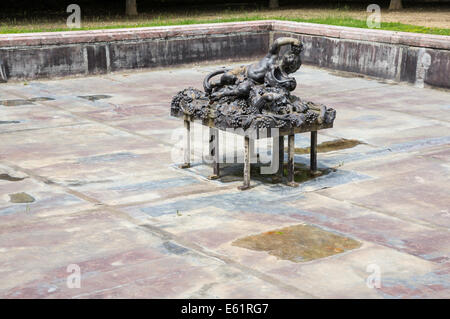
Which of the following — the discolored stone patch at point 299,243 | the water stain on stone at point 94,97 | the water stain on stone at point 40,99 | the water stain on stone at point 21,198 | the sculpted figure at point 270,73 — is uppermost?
the sculpted figure at point 270,73

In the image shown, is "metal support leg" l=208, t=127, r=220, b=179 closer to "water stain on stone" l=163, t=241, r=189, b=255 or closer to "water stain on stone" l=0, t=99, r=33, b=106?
"water stain on stone" l=163, t=241, r=189, b=255

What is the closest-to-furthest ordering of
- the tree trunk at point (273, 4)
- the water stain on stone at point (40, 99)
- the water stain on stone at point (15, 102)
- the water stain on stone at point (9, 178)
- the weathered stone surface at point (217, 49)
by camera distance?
the water stain on stone at point (9, 178) → the water stain on stone at point (15, 102) → the water stain on stone at point (40, 99) → the weathered stone surface at point (217, 49) → the tree trunk at point (273, 4)

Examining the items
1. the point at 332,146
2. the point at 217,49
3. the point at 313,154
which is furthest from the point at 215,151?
the point at 217,49

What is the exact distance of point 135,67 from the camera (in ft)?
54.4

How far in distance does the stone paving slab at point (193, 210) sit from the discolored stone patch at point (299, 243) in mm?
104

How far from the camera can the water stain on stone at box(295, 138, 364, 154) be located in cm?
1016

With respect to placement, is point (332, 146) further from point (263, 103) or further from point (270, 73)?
point (263, 103)

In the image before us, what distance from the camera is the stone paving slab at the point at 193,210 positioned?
238 inches

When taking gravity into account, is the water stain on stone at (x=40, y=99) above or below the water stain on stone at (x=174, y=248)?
above

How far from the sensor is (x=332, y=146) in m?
10.4

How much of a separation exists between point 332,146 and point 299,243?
376 centimetres

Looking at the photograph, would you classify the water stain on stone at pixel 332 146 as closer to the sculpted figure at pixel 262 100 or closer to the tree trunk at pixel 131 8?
the sculpted figure at pixel 262 100

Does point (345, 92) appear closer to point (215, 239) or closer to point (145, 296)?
point (215, 239)

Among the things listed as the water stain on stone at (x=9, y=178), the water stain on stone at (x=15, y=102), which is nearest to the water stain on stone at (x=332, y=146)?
the water stain on stone at (x=9, y=178)
